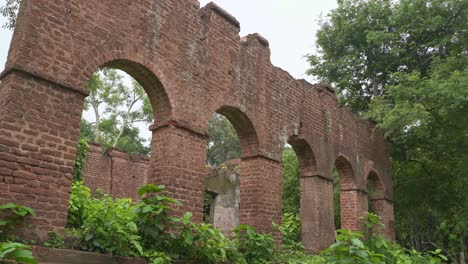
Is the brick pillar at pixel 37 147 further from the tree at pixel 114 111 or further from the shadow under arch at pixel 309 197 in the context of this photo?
the tree at pixel 114 111

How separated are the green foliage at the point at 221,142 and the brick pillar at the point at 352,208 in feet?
75.8

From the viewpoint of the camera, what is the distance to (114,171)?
1711 centimetres

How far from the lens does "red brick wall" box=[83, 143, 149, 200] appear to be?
645 inches

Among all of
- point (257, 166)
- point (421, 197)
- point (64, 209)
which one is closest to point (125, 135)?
point (421, 197)

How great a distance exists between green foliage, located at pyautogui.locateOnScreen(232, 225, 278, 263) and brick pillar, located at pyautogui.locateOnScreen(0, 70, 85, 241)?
134 inches

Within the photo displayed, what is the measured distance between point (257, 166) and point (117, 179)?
30.9ft

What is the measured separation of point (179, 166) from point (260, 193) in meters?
2.40

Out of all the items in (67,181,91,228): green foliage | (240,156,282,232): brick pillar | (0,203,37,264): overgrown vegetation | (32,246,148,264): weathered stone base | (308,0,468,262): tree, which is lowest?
(32,246,148,264): weathered stone base

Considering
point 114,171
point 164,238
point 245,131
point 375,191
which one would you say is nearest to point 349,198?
point 375,191

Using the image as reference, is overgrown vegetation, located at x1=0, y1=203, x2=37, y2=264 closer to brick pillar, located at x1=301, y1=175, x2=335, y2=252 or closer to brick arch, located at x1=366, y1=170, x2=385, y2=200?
brick pillar, located at x1=301, y1=175, x2=335, y2=252

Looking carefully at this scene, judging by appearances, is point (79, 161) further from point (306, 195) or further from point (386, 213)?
point (386, 213)

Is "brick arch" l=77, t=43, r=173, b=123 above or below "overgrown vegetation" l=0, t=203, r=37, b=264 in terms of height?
above

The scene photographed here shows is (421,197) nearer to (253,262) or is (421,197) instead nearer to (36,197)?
(253,262)

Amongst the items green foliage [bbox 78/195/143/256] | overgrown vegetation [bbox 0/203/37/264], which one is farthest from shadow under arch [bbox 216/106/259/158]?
overgrown vegetation [bbox 0/203/37/264]
